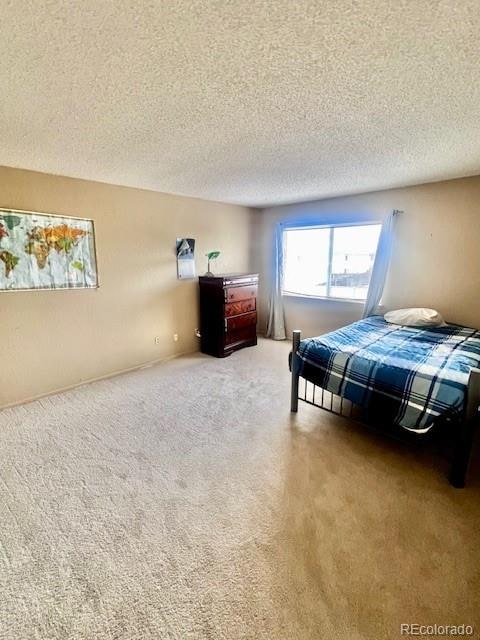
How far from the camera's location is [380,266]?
3846 millimetres

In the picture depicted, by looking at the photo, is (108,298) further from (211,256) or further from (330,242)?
(330,242)

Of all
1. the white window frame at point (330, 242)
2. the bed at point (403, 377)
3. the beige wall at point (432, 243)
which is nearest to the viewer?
the bed at point (403, 377)

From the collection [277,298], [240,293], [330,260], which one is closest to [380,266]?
[330,260]

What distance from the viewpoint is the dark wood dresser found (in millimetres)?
4188

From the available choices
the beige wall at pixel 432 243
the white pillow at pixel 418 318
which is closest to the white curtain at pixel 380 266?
the beige wall at pixel 432 243

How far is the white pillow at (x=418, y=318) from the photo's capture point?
3.30m

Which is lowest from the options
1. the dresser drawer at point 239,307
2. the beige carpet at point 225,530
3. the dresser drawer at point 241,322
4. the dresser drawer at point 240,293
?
the beige carpet at point 225,530

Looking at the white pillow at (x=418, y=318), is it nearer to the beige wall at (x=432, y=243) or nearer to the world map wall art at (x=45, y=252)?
the beige wall at (x=432, y=243)

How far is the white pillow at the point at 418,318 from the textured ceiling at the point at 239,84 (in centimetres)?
151

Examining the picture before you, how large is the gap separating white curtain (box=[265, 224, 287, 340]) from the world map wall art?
2.82m

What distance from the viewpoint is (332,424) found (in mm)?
2609

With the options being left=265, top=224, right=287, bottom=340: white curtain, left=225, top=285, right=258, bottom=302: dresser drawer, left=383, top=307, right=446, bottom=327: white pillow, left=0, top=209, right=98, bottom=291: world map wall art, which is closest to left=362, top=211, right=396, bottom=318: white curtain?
left=383, top=307, right=446, bottom=327: white pillow

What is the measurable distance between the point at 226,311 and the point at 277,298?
1.21 m

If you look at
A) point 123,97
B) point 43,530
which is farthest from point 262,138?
point 43,530
